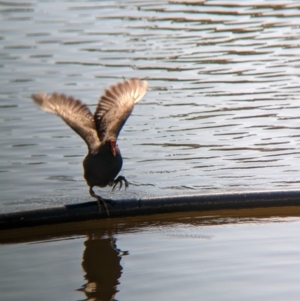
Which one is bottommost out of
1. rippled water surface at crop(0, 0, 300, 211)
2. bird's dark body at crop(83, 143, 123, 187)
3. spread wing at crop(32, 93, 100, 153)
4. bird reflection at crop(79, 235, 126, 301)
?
bird reflection at crop(79, 235, 126, 301)

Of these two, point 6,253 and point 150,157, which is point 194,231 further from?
point 150,157

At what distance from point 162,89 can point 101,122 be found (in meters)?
3.57

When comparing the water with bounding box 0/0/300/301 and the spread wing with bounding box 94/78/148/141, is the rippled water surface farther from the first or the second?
the spread wing with bounding box 94/78/148/141

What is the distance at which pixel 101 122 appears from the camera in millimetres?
5812

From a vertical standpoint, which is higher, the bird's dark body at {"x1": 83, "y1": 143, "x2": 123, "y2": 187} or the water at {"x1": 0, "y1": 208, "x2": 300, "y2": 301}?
the bird's dark body at {"x1": 83, "y1": 143, "x2": 123, "y2": 187}

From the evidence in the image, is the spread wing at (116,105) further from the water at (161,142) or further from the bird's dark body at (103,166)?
the water at (161,142)

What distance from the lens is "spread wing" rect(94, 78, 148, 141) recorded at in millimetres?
5684

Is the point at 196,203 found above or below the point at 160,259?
above

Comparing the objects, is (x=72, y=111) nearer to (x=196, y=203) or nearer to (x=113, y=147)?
(x=113, y=147)

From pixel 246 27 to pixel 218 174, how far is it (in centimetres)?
551

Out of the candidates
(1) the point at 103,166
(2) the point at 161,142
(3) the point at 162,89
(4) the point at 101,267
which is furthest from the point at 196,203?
(3) the point at 162,89

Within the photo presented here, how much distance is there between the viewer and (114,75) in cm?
976

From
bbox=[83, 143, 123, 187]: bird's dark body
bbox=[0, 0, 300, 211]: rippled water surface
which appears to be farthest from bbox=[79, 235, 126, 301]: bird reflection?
bbox=[0, 0, 300, 211]: rippled water surface

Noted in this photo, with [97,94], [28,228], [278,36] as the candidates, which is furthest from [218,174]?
[278,36]
